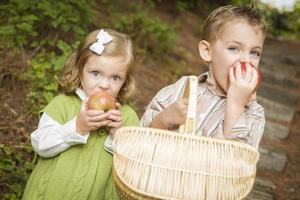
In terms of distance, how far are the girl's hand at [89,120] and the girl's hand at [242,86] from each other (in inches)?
23.6

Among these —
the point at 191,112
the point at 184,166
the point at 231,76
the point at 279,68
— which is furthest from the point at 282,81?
the point at 184,166

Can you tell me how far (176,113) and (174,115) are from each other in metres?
0.02

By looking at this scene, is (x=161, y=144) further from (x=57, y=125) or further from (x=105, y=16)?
(x=105, y=16)

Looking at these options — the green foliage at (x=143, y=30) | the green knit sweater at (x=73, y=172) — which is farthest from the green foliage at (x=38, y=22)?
the green knit sweater at (x=73, y=172)

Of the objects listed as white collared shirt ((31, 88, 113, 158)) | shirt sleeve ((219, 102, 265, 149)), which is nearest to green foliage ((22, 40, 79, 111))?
white collared shirt ((31, 88, 113, 158))

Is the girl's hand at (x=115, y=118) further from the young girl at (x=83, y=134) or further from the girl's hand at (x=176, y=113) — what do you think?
the girl's hand at (x=176, y=113)

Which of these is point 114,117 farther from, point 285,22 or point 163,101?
point 285,22

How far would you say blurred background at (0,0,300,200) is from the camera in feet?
12.1

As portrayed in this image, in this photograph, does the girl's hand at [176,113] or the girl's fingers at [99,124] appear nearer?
the girl's hand at [176,113]

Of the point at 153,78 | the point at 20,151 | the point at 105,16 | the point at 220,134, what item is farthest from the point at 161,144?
the point at 105,16

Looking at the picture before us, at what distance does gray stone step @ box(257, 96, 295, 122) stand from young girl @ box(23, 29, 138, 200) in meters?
3.77

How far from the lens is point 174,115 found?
2135 mm

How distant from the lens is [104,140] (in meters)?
2.48

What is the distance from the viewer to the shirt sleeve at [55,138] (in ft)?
7.64
